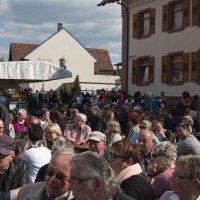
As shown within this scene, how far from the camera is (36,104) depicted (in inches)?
831

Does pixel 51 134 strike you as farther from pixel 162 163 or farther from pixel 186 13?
pixel 186 13

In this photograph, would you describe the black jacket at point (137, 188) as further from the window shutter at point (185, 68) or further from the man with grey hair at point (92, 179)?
the window shutter at point (185, 68)

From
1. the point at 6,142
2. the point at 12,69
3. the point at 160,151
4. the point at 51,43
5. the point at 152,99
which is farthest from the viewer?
the point at 51,43

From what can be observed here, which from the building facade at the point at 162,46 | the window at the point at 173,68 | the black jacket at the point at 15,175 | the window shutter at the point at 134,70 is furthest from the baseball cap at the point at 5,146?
the window shutter at the point at 134,70

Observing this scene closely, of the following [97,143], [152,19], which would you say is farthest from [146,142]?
[152,19]

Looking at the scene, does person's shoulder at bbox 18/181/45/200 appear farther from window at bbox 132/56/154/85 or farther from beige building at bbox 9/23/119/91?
beige building at bbox 9/23/119/91

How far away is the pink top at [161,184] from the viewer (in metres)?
5.23

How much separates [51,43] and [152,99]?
42396 millimetres

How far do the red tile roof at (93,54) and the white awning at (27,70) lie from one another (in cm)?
4798

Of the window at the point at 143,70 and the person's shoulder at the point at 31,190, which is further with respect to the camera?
the window at the point at 143,70

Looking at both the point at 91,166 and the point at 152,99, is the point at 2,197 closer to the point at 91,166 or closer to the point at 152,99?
the point at 91,166

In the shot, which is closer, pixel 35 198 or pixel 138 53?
pixel 35 198

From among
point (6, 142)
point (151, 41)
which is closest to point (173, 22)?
point (151, 41)

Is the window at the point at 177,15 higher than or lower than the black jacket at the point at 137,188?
higher
